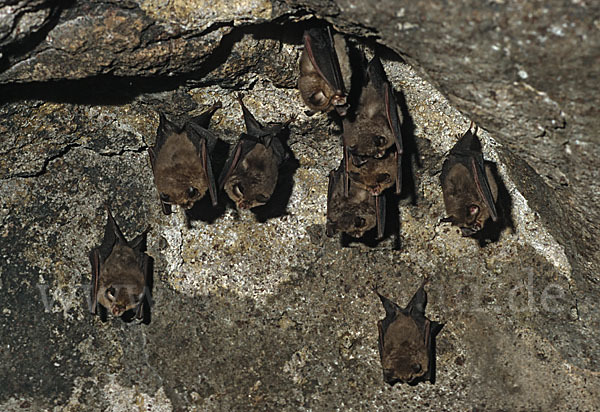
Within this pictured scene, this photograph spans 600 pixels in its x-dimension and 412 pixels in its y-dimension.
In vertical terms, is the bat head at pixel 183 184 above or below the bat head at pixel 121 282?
above

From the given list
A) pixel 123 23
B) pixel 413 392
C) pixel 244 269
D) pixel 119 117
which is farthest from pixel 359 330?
pixel 123 23

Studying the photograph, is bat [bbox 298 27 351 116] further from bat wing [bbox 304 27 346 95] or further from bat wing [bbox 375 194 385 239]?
bat wing [bbox 375 194 385 239]

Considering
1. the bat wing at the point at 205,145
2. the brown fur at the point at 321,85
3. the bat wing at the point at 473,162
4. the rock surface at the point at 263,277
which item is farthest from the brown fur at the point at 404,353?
the brown fur at the point at 321,85

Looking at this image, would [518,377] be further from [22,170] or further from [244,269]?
[22,170]

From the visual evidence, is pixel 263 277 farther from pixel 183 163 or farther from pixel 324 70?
pixel 324 70

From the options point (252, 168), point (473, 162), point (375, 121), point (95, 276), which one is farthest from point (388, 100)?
point (95, 276)

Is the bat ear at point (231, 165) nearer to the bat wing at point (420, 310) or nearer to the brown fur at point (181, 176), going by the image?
the brown fur at point (181, 176)
